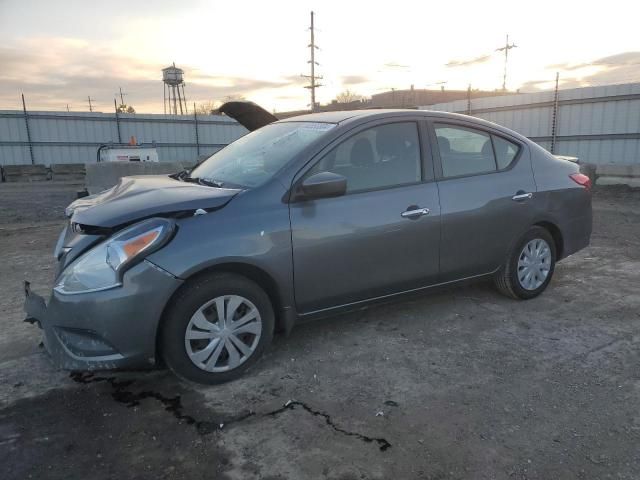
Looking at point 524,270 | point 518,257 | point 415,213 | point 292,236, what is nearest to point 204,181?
point 292,236

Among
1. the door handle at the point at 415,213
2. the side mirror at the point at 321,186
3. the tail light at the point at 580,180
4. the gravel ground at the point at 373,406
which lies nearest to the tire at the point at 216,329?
the gravel ground at the point at 373,406

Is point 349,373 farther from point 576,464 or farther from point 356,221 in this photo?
point 576,464

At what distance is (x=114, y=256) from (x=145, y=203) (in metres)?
0.42

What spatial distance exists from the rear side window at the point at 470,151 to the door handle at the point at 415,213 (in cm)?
39

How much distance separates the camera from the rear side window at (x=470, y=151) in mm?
3971

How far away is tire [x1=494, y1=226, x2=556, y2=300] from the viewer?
437 cm

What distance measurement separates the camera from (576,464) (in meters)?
2.38

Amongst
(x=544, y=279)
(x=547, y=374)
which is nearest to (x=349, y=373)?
(x=547, y=374)

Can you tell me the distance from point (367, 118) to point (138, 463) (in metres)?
2.68

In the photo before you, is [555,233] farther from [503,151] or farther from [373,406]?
[373,406]

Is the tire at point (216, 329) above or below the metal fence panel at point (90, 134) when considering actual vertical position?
below

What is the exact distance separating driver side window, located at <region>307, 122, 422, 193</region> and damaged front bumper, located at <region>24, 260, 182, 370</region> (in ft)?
4.19

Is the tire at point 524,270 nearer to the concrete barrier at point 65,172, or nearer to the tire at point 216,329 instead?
the tire at point 216,329

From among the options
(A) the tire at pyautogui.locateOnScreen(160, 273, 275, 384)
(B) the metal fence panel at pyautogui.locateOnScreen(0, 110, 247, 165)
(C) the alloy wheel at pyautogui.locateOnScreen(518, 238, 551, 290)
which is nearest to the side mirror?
(A) the tire at pyautogui.locateOnScreen(160, 273, 275, 384)
